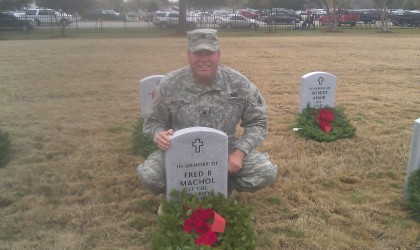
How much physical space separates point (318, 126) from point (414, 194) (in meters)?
2.20

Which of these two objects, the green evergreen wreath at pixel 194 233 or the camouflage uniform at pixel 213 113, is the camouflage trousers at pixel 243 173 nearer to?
the camouflage uniform at pixel 213 113

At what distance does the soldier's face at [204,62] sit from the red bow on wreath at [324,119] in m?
2.86

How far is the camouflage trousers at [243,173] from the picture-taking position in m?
3.07

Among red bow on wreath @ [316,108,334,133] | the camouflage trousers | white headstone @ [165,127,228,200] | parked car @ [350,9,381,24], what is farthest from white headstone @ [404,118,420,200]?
parked car @ [350,9,381,24]

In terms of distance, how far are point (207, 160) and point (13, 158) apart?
2716 millimetres

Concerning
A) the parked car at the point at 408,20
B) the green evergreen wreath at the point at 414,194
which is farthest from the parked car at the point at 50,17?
the parked car at the point at 408,20

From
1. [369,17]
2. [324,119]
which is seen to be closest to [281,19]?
[369,17]

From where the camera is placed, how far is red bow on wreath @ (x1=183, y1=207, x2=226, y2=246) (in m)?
2.72

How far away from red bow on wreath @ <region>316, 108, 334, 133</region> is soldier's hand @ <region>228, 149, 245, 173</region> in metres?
2.67

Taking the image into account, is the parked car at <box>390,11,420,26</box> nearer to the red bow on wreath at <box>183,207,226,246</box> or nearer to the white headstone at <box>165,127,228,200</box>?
the white headstone at <box>165,127,228,200</box>

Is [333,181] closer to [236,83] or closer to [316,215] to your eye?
[316,215]

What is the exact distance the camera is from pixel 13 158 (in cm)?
470

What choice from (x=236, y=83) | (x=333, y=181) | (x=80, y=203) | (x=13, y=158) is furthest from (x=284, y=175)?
(x=13, y=158)

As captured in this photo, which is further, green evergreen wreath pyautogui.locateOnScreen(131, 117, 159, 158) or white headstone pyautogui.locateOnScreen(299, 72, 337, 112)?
white headstone pyautogui.locateOnScreen(299, 72, 337, 112)
